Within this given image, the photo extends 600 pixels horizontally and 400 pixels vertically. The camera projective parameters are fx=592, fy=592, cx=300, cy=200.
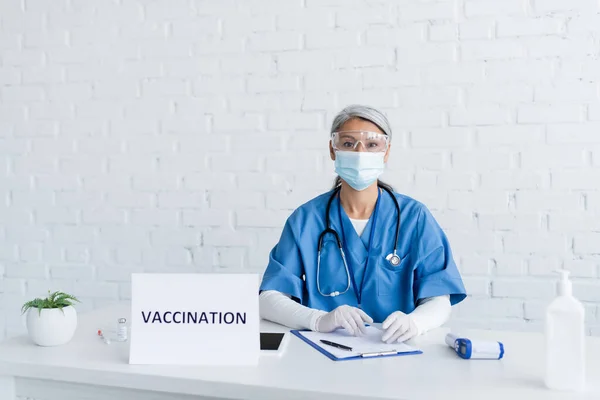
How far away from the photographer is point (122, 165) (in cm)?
273

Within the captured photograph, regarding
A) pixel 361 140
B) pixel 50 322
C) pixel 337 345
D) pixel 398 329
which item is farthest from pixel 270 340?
pixel 361 140

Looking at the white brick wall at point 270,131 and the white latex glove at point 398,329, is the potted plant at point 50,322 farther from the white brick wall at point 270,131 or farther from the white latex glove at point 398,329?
the white brick wall at point 270,131

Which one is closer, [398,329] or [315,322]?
[398,329]

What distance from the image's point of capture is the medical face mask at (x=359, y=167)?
185 centimetres

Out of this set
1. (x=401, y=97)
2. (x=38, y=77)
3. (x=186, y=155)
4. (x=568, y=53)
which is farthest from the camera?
(x=38, y=77)

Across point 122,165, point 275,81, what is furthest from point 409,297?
point 122,165

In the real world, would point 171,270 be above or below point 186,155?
below

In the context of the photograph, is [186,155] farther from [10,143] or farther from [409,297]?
[409,297]

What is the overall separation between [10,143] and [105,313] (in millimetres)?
1551

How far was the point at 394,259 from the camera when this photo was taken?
70.6 inches

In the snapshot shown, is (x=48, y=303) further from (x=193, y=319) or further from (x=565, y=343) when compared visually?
(x=565, y=343)

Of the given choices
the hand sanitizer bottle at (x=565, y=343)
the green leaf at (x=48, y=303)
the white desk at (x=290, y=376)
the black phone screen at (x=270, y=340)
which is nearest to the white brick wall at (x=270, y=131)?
the white desk at (x=290, y=376)

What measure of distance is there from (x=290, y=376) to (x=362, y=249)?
733 millimetres

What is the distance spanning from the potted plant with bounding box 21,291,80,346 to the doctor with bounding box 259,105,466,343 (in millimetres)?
529
